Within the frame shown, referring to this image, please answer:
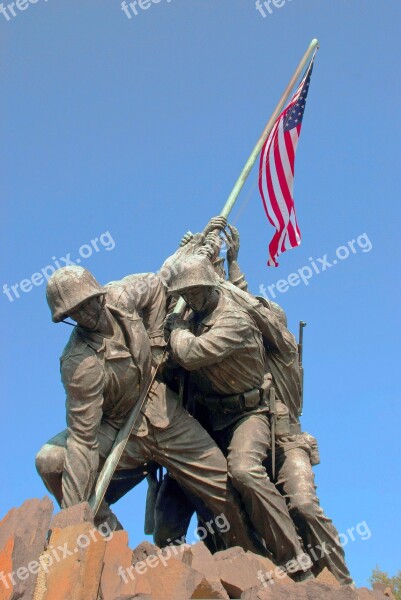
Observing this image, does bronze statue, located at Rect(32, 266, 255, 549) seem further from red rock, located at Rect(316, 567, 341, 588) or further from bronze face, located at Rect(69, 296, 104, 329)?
red rock, located at Rect(316, 567, 341, 588)

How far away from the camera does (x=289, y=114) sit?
1141 centimetres

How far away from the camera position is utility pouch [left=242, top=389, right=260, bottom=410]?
7.98 metres

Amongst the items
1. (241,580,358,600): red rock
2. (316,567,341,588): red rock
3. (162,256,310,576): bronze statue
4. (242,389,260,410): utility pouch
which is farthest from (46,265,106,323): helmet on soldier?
(316,567,341,588): red rock

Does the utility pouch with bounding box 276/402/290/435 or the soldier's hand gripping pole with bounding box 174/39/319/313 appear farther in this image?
the soldier's hand gripping pole with bounding box 174/39/319/313

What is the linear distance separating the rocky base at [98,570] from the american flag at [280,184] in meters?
5.31

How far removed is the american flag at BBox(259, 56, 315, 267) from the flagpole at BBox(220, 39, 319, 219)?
0.12 m

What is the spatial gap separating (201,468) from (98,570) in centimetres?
204

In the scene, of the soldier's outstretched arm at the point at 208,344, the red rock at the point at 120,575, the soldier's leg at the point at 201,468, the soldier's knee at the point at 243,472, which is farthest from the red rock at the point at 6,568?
the soldier's outstretched arm at the point at 208,344

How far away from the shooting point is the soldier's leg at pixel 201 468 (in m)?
7.59

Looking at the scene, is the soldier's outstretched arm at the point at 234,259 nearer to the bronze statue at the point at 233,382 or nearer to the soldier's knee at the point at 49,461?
the bronze statue at the point at 233,382

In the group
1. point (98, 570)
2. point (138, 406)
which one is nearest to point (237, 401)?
point (138, 406)

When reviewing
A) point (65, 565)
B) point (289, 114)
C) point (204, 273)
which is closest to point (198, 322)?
point (204, 273)

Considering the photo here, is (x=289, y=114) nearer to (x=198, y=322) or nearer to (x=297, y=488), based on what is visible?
(x=198, y=322)

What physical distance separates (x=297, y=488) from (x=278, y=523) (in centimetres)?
46
